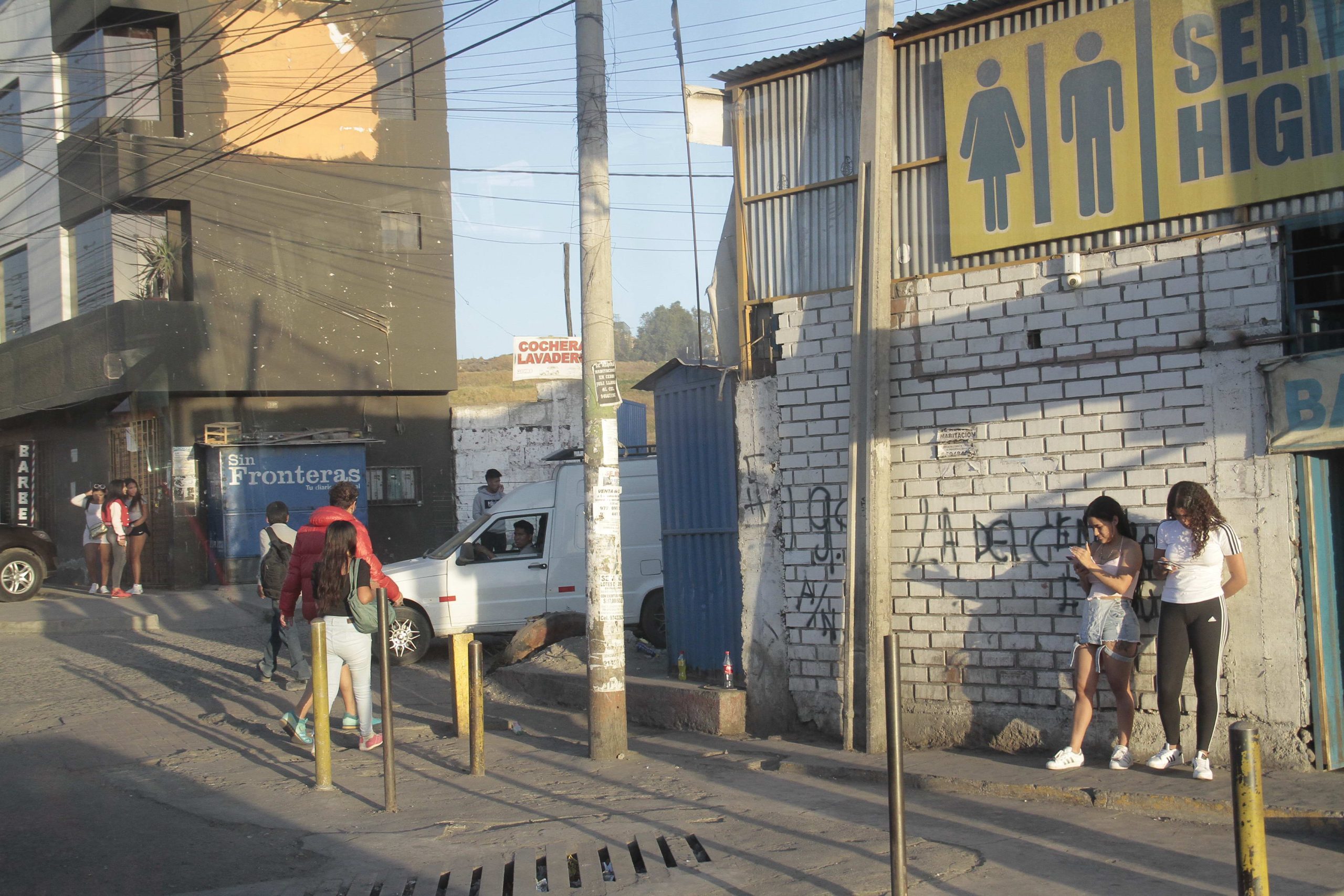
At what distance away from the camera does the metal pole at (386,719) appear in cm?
623

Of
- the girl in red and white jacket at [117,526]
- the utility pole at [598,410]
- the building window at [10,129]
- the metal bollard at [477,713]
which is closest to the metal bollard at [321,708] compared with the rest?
the metal bollard at [477,713]

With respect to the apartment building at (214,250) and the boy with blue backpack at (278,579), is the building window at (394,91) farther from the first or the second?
the boy with blue backpack at (278,579)

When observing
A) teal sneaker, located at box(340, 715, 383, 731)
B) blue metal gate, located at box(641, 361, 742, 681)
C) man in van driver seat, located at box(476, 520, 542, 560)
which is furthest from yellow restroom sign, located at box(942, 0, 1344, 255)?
man in van driver seat, located at box(476, 520, 542, 560)

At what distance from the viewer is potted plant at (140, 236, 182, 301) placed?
66.1 ft

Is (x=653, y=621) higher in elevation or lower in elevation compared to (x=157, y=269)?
lower

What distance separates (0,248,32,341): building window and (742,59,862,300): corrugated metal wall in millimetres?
19891

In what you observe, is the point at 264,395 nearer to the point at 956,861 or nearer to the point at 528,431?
the point at 528,431

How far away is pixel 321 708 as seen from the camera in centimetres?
681

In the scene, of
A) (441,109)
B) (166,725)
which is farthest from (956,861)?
(441,109)

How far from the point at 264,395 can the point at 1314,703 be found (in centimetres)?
1874

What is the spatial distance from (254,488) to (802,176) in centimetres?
1402

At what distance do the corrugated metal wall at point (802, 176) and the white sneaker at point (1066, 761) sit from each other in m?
3.41

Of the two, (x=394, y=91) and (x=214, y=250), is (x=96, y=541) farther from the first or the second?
(x=394, y=91)

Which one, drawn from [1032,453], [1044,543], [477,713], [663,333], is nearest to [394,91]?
[477,713]
